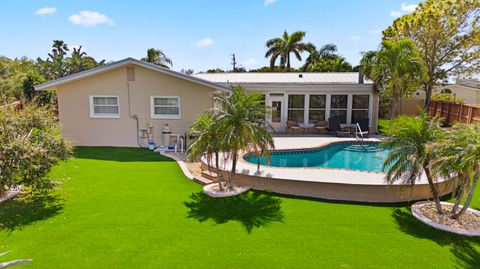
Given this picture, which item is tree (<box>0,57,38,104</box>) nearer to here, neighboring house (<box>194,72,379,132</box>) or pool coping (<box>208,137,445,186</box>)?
pool coping (<box>208,137,445,186</box>)

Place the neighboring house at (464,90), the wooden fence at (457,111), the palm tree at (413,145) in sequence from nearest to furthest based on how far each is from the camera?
the palm tree at (413,145), the wooden fence at (457,111), the neighboring house at (464,90)

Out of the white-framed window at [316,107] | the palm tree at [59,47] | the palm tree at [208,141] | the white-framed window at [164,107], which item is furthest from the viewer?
the palm tree at [59,47]

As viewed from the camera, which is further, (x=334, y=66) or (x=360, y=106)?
(x=334, y=66)

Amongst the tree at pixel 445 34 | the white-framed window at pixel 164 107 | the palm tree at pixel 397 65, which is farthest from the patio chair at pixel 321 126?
the white-framed window at pixel 164 107

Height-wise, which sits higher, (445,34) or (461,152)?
(445,34)

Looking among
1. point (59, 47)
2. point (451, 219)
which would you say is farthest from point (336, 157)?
point (59, 47)

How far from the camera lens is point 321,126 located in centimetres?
2073

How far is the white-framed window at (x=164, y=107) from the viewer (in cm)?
1598

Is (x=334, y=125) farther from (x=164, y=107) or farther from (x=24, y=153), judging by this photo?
(x=24, y=153)

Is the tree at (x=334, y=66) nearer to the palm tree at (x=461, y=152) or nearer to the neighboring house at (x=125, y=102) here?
the neighboring house at (x=125, y=102)

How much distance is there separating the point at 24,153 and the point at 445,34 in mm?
23448

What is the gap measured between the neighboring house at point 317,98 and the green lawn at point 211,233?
1153 cm

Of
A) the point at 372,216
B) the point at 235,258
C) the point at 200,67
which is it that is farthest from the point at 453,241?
the point at 200,67

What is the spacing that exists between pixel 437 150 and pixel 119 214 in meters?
7.81
